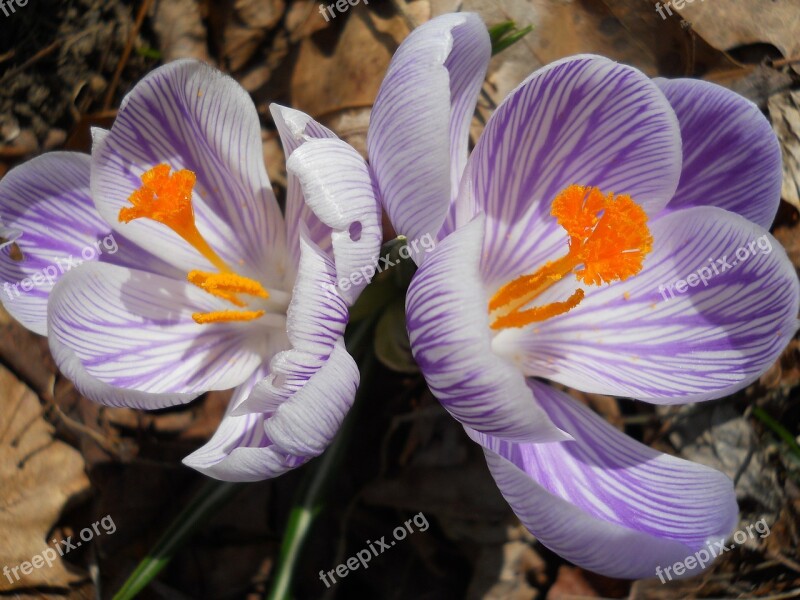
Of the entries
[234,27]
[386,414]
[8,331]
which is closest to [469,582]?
[386,414]

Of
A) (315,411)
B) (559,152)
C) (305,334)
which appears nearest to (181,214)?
(305,334)

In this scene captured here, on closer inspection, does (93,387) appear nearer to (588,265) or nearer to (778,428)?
(588,265)

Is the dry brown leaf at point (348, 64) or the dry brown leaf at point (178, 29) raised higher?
the dry brown leaf at point (178, 29)

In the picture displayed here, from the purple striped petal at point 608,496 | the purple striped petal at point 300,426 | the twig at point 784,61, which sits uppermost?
the purple striped petal at point 300,426

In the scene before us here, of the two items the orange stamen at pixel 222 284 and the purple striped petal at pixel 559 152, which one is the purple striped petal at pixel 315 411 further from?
the purple striped petal at pixel 559 152

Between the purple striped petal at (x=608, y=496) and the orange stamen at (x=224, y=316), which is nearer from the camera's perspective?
the purple striped petal at (x=608, y=496)
